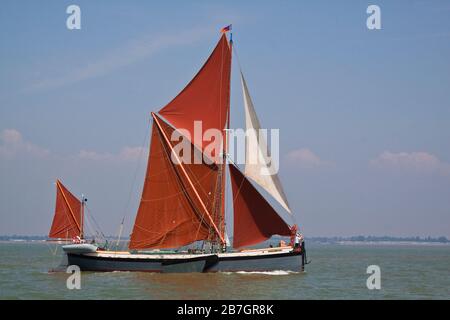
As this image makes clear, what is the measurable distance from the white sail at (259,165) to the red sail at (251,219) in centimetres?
97

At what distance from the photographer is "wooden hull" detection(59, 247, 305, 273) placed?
46.2 m

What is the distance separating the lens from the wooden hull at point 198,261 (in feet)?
152

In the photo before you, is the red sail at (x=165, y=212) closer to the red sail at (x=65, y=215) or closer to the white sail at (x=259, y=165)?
the white sail at (x=259, y=165)

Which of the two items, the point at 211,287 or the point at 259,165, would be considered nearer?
the point at 211,287

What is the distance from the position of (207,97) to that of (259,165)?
21.1 feet

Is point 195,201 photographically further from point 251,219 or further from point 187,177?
point 251,219

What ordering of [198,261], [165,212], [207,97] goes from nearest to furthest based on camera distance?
[198,261] < [165,212] < [207,97]

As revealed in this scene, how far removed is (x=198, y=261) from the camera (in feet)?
152

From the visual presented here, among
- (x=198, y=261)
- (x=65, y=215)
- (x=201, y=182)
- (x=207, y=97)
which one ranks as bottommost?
(x=198, y=261)

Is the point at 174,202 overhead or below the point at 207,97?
below

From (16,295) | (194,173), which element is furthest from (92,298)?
(194,173)

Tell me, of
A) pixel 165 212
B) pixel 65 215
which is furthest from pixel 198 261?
pixel 65 215

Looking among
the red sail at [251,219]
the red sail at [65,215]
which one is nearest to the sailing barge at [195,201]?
the red sail at [251,219]

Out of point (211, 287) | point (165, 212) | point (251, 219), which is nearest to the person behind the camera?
point (211, 287)
